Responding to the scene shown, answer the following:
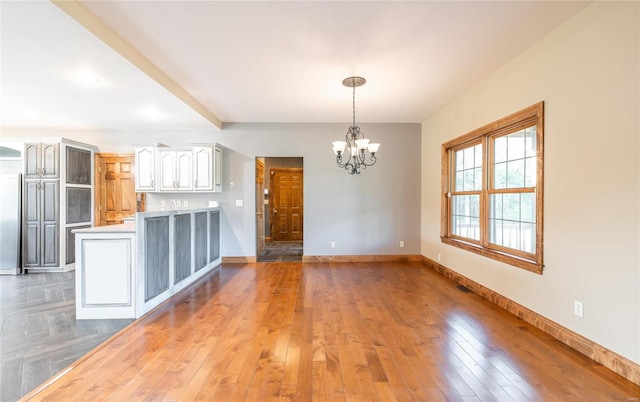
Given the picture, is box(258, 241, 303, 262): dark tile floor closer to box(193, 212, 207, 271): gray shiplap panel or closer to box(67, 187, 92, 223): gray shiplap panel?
box(193, 212, 207, 271): gray shiplap panel

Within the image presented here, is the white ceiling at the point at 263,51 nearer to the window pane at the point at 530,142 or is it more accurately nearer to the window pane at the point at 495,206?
the window pane at the point at 530,142

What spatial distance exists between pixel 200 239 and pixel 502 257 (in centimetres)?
418

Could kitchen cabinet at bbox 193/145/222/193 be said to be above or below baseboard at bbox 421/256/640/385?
above

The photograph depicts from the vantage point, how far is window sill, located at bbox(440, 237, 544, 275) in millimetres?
2795

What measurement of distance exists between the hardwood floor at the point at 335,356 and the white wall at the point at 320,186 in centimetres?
203

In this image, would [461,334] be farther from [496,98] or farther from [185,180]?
[185,180]

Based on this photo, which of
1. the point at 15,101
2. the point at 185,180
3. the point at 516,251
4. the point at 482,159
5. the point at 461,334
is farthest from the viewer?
the point at 185,180

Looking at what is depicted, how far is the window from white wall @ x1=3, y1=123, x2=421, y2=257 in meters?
1.05

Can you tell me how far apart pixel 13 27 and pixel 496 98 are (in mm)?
4606

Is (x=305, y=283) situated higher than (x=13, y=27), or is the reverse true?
(x=13, y=27)

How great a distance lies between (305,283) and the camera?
423 cm

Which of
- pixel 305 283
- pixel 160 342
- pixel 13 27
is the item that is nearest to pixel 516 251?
pixel 305 283

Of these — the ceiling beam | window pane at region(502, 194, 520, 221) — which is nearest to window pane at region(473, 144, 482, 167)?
window pane at region(502, 194, 520, 221)

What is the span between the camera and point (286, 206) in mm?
8414
